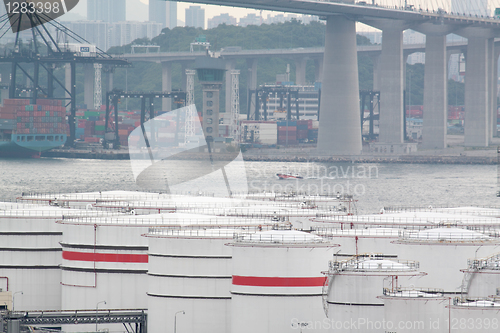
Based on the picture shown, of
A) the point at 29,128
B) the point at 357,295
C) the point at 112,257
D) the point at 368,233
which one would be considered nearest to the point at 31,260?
the point at 112,257

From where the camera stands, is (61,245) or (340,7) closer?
(61,245)

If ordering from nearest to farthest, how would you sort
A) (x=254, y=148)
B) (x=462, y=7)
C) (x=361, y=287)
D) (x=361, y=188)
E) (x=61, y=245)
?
(x=361, y=287)
(x=61, y=245)
(x=361, y=188)
(x=462, y=7)
(x=254, y=148)

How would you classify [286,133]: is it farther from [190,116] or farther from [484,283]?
[484,283]

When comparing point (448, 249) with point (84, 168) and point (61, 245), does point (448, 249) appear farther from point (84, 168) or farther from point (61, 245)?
point (84, 168)

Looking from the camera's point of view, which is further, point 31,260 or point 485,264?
point 31,260

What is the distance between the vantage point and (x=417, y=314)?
28859mm

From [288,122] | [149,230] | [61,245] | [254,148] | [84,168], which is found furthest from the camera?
[288,122]

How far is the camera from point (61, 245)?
138 feet

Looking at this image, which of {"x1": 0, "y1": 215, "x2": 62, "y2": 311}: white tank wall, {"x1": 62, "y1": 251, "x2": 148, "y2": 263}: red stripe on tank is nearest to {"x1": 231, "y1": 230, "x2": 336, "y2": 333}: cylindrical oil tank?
{"x1": 62, "y1": 251, "x2": 148, "y2": 263}: red stripe on tank

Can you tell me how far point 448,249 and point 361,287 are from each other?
4760mm

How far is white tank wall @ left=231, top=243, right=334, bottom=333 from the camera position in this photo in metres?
33.8

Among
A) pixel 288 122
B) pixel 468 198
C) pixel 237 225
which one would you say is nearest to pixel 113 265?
pixel 237 225

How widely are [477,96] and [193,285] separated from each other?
409 ft

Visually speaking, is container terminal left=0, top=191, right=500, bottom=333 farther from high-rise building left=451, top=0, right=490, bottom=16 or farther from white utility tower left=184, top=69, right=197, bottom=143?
white utility tower left=184, top=69, right=197, bottom=143
